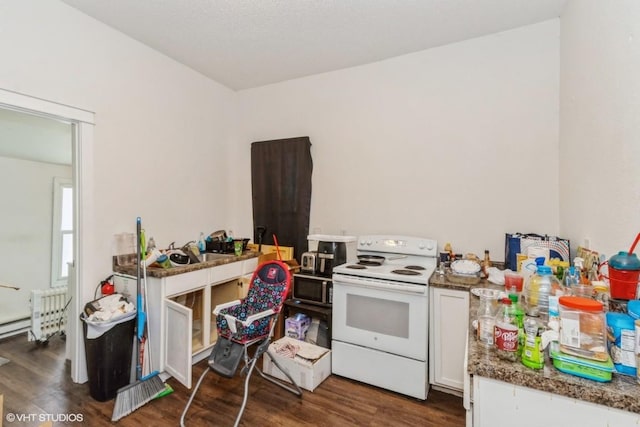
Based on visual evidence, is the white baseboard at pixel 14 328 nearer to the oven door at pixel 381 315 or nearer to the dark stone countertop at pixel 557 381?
the oven door at pixel 381 315

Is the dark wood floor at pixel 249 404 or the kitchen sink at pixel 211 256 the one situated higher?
the kitchen sink at pixel 211 256

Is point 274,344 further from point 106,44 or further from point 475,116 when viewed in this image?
point 106,44

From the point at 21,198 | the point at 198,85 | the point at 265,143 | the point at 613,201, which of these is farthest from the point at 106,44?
the point at 613,201

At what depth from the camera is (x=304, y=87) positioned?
11.0 feet

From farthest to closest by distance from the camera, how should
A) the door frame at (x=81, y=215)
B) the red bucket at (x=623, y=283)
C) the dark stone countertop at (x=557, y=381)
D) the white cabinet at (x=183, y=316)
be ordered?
the door frame at (x=81, y=215)
the white cabinet at (x=183, y=316)
the red bucket at (x=623, y=283)
the dark stone countertop at (x=557, y=381)

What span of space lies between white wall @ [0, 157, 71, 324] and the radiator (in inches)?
23.5

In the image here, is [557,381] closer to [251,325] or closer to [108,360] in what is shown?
[251,325]

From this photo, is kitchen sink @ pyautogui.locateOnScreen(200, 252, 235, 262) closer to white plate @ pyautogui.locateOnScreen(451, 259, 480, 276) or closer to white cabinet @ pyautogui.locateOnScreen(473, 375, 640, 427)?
white plate @ pyautogui.locateOnScreen(451, 259, 480, 276)

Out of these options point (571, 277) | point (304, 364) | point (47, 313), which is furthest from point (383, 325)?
point (47, 313)

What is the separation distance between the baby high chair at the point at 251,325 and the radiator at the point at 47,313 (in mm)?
2139

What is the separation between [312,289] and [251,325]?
2.35ft

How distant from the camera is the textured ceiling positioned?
2.19 meters

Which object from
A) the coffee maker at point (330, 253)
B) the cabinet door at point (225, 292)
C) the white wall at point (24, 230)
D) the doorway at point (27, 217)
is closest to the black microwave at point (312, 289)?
the coffee maker at point (330, 253)

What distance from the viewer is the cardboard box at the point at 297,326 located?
2.66 meters
